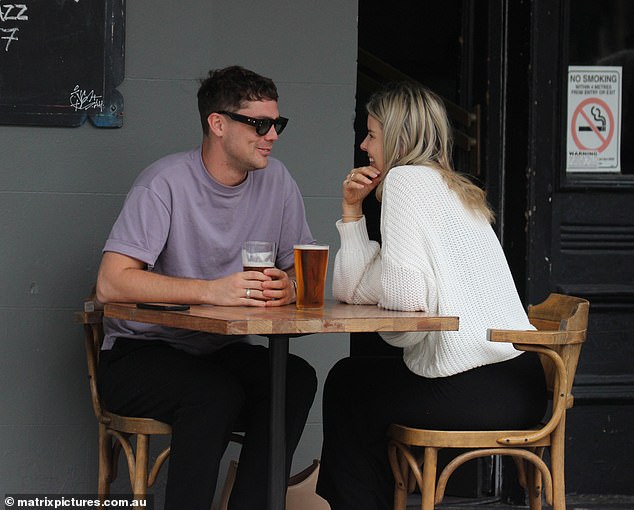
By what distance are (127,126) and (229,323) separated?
1.50 meters

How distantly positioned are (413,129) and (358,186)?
0.20 meters

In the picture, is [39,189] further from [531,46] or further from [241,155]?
[531,46]

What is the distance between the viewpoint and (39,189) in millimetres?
3316

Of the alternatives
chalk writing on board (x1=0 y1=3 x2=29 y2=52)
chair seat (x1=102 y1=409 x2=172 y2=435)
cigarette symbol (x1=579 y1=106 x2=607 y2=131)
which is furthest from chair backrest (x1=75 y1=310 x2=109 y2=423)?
cigarette symbol (x1=579 y1=106 x2=607 y2=131)

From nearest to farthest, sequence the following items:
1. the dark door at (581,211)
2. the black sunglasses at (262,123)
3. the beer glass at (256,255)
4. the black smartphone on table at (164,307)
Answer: the black smartphone on table at (164,307), the beer glass at (256,255), the black sunglasses at (262,123), the dark door at (581,211)

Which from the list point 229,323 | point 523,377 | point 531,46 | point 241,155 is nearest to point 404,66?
point 531,46

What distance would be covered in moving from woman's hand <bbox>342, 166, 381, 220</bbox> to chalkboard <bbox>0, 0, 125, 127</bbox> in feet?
3.21

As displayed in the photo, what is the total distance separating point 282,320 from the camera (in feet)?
6.75

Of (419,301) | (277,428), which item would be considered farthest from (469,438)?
(277,428)

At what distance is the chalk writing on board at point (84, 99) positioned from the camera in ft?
10.8

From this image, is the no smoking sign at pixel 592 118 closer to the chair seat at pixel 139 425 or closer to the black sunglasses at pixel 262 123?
the black sunglasses at pixel 262 123

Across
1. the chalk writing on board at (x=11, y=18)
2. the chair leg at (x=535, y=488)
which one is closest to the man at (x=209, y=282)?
the chair leg at (x=535, y=488)

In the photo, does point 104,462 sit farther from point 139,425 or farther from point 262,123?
point 262,123

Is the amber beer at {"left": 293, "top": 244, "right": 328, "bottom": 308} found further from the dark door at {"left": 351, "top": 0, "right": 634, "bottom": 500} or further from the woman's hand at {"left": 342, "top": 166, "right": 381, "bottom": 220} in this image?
the dark door at {"left": 351, "top": 0, "right": 634, "bottom": 500}
